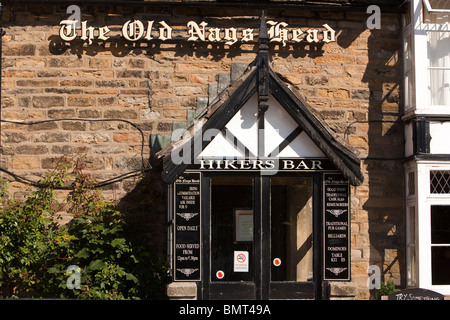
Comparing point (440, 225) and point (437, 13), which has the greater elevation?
point (437, 13)

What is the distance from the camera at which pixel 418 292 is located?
945 cm

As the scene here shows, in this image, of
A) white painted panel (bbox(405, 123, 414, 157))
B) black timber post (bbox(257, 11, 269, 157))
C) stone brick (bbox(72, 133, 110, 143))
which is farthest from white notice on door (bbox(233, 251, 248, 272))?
white painted panel (bbox(405, 123, 414, 157))

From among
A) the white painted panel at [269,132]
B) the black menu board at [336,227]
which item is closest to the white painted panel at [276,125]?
the white painted panel at [269,132]

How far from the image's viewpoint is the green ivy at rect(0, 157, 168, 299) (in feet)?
32.9

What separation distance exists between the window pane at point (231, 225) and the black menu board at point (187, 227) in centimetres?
24

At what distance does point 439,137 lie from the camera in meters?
11.0

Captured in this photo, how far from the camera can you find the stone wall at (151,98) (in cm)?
1107

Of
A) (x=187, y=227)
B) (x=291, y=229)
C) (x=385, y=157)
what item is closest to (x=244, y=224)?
(x=291, y=229)

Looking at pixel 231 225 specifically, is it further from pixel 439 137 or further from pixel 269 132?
pixel 439 137

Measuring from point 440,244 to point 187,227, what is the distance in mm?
4017

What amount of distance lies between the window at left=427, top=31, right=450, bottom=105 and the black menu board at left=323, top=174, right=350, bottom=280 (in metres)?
2.76

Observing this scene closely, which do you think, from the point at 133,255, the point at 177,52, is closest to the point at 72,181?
the point at 133,255

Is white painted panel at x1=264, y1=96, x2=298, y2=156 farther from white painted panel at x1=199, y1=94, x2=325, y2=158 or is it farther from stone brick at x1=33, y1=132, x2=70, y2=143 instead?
stone brick at x1=33, y1=132, x2=70, y2=143
